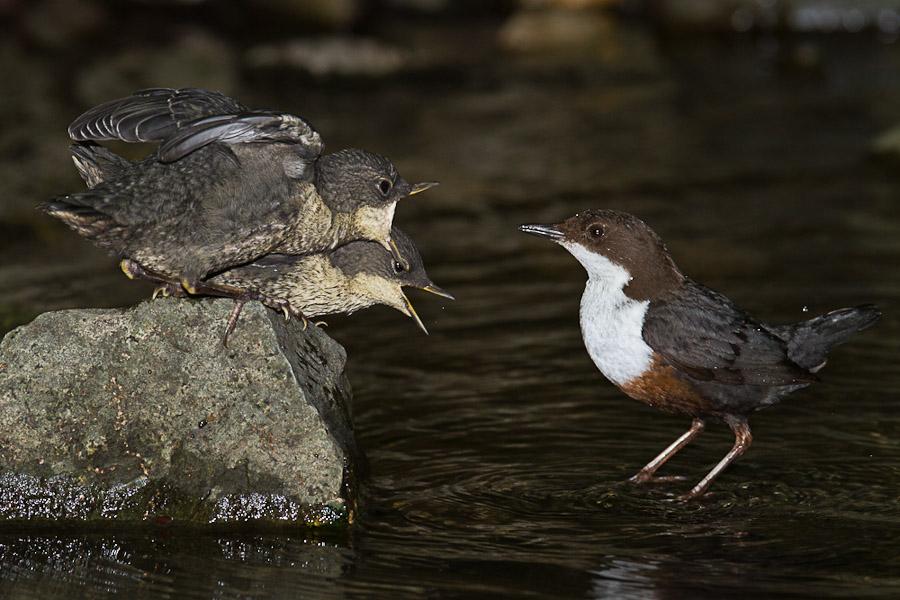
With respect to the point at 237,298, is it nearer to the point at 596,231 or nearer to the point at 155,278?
the point at 155,278

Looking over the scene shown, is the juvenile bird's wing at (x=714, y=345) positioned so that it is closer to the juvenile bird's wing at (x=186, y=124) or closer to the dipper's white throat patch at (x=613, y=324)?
the dipper's white throat patch at (x=613, y=324)

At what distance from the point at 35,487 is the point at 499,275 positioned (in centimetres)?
491

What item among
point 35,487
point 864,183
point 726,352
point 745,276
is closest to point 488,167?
point 864,183

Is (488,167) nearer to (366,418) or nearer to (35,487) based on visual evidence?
(366,418)

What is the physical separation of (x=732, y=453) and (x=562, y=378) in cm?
178

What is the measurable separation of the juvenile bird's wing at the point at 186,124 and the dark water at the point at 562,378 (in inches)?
60.0

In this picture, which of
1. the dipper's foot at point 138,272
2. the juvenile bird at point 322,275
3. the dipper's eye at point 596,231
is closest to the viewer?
the dipper's foot at point 138,272

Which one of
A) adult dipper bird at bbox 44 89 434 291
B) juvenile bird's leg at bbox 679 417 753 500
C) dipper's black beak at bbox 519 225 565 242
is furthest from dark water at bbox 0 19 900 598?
adult dipper bird at bbox 44 89 434 291

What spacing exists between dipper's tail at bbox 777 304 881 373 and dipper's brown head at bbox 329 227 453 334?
1557 millimetres

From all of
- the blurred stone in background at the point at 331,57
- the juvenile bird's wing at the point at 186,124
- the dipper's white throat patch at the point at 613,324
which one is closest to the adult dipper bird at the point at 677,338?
the dipper's white throat patch at the point at 613,324

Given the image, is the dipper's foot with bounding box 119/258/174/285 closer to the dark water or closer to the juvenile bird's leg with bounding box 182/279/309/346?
the juvenile bird's leg with bounding box 182/279/309/346

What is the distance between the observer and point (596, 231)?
639cm

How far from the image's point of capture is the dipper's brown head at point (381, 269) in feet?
21.7

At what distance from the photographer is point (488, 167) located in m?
13.5
